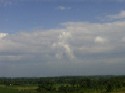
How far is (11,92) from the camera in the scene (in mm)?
107750

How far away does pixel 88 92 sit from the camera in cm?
12062

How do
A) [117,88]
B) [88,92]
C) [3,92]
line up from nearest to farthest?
[3,92], [88,92], [117,88]

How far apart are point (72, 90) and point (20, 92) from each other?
25906 mm

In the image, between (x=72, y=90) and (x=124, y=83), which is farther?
(x=124, y=83)

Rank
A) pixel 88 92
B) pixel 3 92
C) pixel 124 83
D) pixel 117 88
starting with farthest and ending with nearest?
pixel 124 83 < pixel 117 88 < pixel 88 92 < pixel 3 92

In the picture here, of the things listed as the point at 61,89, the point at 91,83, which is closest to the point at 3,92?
the point at 61,89

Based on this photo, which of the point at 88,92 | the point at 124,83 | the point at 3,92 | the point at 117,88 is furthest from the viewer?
the point at 124,83

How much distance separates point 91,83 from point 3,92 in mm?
52979

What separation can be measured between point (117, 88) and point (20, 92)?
4433 cm

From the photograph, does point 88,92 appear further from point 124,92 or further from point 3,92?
point 3,92

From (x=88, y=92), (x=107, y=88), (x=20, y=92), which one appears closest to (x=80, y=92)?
(x=88, y=92)

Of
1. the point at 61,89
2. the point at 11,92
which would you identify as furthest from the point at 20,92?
the point at 61,89

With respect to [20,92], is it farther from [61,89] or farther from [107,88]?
[107,88]

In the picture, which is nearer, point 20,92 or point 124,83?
point 20,92
